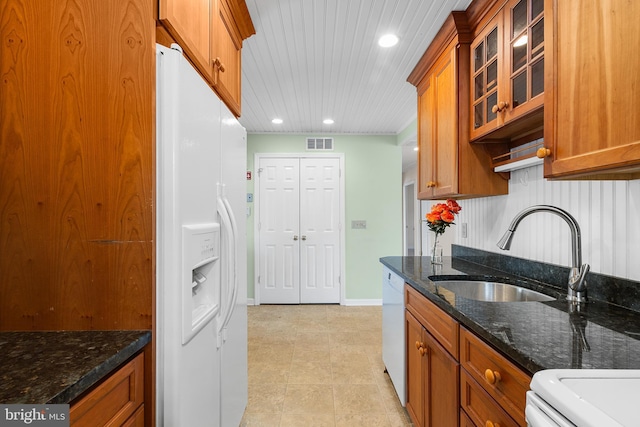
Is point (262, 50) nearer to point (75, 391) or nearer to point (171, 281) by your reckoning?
point (171, 281)

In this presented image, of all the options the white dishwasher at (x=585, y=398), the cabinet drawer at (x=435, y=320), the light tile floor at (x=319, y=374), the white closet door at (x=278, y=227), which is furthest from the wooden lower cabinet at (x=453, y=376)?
the white closet door at (x=278, y=227)

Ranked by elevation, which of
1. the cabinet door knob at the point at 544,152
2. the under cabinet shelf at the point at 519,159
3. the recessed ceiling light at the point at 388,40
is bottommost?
the cabinet door knob at the point at 544,152

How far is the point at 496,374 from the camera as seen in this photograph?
0.97 meters

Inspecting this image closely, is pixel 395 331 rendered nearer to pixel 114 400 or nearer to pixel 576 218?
pixel 576 218

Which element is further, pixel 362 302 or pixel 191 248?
pixel 362 302

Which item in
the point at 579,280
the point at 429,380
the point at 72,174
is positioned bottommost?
the point at 429,380

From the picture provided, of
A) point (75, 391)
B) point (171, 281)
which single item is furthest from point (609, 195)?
point (75, 391)

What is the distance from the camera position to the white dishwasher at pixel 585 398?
549mm

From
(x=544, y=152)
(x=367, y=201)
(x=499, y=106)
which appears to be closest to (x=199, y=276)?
(x=544, y=152)

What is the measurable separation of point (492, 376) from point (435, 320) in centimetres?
52

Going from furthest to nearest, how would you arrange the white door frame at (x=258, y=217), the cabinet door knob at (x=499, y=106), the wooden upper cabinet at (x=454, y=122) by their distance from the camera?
the white door frame at (x=258, y=217) → the wooden upper cabinet at (x=454, y=122) → the cabinet door knob at (x=499, y=106)

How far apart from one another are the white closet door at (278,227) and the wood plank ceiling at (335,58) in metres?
0.83

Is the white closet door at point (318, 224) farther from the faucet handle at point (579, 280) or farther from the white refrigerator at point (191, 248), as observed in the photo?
the faucet handle at point (579, 280)

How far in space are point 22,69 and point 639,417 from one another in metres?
1.76
